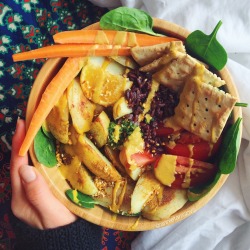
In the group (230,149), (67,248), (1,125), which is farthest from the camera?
(1,125)

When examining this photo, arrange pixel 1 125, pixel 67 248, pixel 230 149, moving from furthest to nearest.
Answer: pixel 1 125, pixel 67 248, pixel 230 149

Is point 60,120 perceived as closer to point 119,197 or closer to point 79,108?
point 79,108

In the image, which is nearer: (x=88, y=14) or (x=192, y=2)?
(x=192, y=2)

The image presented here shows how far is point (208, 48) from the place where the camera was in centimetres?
102

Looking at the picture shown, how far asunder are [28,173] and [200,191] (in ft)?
1.31

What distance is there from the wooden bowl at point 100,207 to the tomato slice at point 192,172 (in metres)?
0.04

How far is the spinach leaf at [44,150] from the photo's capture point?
1.07m

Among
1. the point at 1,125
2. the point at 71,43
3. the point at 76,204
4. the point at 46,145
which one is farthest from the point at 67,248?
the point at 71,43

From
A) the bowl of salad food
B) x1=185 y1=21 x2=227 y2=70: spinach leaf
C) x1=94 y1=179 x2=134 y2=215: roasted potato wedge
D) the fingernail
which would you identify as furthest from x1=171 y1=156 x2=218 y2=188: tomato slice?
the fingernail

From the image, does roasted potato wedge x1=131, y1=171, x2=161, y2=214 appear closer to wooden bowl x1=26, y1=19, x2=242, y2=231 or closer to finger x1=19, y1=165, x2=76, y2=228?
wooden bowl x1=26, y1=19, x2=242, y2=231

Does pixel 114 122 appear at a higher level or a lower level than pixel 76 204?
higher

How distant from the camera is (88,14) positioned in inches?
53.1

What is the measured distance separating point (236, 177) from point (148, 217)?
12.4 inches

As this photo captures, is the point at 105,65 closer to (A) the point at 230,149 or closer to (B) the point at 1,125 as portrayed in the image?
(A) the point at 230,149
